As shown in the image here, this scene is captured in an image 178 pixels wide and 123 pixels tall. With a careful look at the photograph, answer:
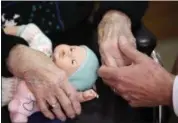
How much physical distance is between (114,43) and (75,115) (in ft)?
0.82

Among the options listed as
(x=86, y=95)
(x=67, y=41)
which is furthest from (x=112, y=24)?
(x=86, y=95)

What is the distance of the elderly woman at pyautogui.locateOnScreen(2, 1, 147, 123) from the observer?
1026mm

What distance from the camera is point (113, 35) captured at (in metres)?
1.18

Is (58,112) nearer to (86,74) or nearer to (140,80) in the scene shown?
(86,74)

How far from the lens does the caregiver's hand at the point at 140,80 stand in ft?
3.39

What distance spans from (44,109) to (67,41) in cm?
33

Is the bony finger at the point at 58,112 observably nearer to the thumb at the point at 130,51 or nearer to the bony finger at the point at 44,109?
the bony finger at the point at 44,109

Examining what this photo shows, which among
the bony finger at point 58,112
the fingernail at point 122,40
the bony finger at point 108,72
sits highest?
the fingernail at point 122,40

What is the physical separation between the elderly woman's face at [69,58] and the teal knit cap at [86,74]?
0.5 inches

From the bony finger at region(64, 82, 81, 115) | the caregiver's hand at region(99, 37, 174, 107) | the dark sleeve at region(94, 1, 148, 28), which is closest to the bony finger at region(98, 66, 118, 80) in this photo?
the caregiver's hand at region(99, 37, 174, 107)

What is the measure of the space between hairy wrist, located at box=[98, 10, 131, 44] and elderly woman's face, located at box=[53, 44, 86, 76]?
0.14 m

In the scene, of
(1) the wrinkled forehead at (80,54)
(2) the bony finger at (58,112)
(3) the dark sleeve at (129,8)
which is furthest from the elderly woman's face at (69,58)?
(3) the dark sleeve at (129,8)

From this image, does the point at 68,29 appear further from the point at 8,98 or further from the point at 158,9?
the point at 158,9

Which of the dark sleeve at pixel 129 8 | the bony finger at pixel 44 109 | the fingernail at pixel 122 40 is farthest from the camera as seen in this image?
the dark sleeve at pixel 129 8
